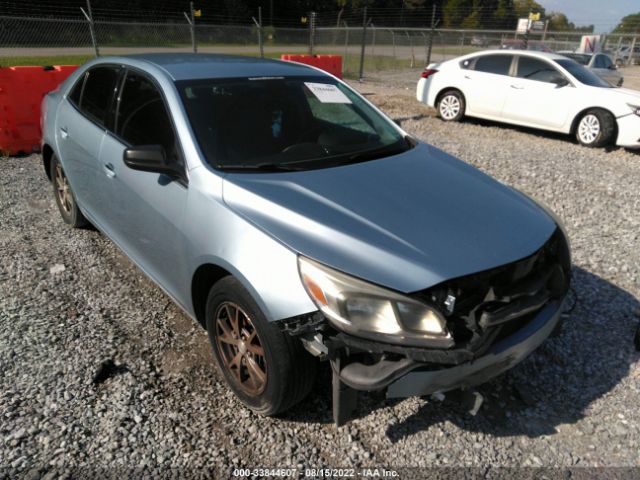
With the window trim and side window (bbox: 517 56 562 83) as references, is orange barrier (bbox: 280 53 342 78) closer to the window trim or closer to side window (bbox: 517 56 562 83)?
side window (bbox: 517 56 562 83)

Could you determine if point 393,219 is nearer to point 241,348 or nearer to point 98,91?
point 241,348

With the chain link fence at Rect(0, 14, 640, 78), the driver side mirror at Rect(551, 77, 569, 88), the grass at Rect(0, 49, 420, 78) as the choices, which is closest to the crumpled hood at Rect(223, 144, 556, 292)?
the driver side mirror at Rect(551, 77, 569, 88)

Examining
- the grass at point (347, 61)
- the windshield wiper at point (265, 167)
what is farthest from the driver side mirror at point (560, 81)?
the grass at point (347, 61)

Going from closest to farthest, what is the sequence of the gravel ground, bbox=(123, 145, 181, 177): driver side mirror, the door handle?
the gravel ground, bbox=(123, 145, 181, 177): driver side mirror, the door handle

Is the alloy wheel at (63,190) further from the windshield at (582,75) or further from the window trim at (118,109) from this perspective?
the windshield at (582,75)

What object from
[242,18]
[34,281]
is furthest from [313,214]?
[242,18]

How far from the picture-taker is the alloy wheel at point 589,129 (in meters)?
8.12

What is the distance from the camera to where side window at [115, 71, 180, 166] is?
9.25ft

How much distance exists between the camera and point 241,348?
2.40 metres

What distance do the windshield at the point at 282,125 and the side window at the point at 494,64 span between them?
6.93 metres

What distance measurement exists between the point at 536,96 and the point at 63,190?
7934mm

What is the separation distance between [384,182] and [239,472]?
161cm

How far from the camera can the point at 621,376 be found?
2877 mm

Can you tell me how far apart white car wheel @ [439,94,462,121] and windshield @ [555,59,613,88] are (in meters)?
1.98
